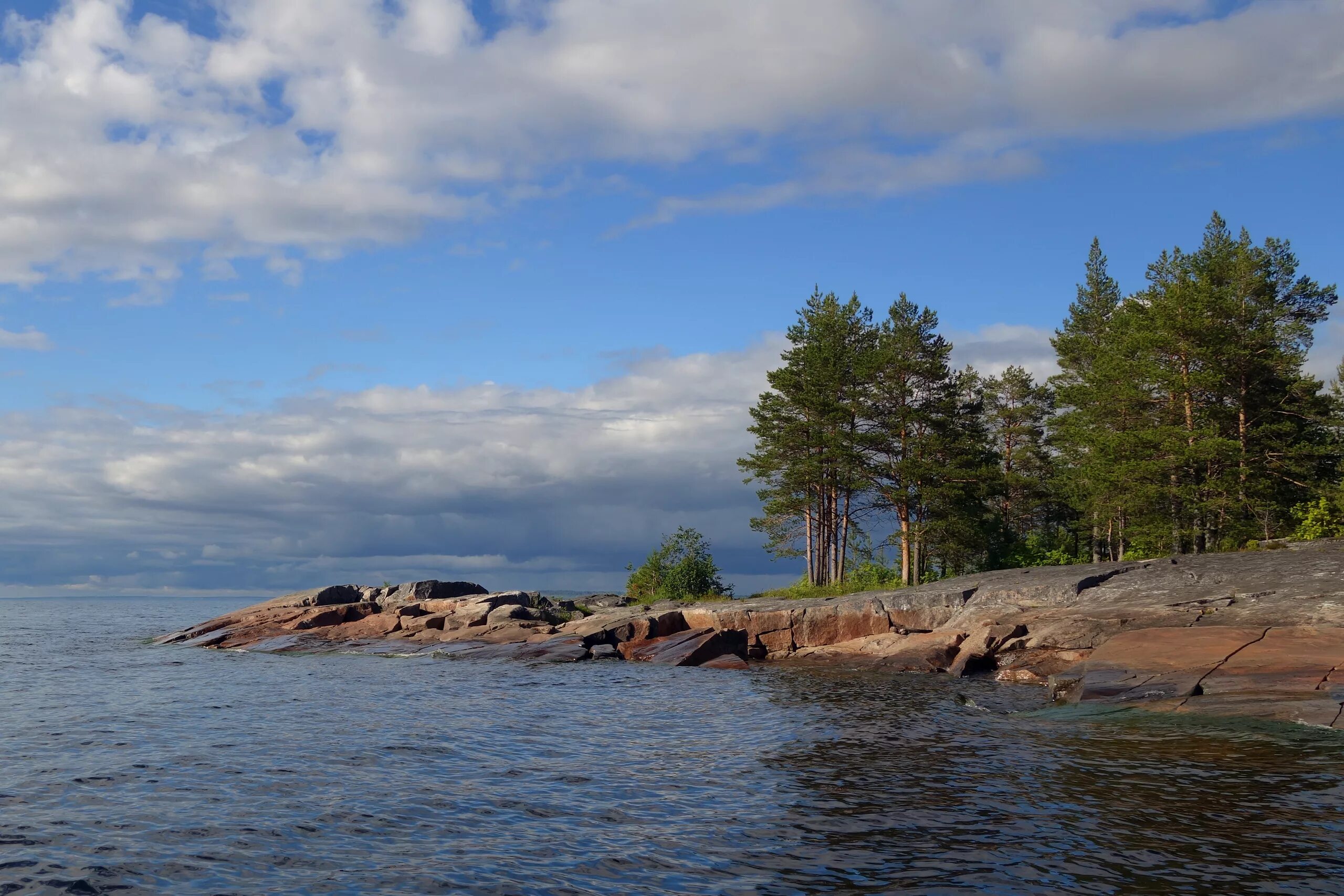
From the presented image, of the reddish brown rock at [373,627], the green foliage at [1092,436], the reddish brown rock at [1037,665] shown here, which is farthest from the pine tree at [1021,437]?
the reddish brown rock at [373,627]

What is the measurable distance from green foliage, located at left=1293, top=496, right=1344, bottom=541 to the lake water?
18.4 m

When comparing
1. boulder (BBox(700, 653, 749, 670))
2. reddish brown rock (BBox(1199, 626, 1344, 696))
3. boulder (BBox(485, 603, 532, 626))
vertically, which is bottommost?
boulder (BBox(700, 653, 749, 670))

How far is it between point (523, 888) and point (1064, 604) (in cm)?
2675

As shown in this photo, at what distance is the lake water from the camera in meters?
10.7

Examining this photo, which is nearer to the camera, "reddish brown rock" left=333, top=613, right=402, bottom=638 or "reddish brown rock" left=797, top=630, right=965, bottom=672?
"reddish brown rock" left=797, top=630, right=965, bottom=672

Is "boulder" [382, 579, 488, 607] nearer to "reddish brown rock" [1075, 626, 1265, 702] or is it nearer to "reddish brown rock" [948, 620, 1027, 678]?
"reddish brown rock" [948, 620, 1027, 678]

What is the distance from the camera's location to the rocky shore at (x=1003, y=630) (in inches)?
872

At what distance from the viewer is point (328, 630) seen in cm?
4912

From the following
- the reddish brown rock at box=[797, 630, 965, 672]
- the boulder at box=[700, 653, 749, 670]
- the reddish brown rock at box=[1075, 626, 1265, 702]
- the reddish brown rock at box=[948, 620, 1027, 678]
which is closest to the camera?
the reddish brown rock at box=[1075, 626, 1265, 702]

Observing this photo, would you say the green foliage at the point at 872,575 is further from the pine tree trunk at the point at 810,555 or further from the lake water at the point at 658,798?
the lake water at the point at 658,798

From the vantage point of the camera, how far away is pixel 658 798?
14594 millimetres

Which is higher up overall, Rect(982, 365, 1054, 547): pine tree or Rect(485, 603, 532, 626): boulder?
Rect(982, 365, 1054, 547): pine tree

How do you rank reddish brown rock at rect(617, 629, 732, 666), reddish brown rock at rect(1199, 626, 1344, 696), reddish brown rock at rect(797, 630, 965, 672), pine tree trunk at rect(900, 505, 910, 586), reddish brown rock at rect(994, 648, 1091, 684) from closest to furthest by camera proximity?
1. reddish brown rock at rect(1199, 626, 1344, 696)
2. reddish brown rock at rect(994, 648, 1091, 684)
3. reddish brown rock at rect(797, 630, 965, 672)
4. reddish brown rock at rect(617, 629, 732, 666)
5. pine tree trunk at rect(900, 505, 910, 586)

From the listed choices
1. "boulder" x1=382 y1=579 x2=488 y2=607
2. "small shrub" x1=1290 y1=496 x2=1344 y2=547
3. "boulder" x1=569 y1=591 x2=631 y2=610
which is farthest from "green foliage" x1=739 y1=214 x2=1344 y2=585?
"boulder" x1=382 y1=579 x2=488 y2=607
